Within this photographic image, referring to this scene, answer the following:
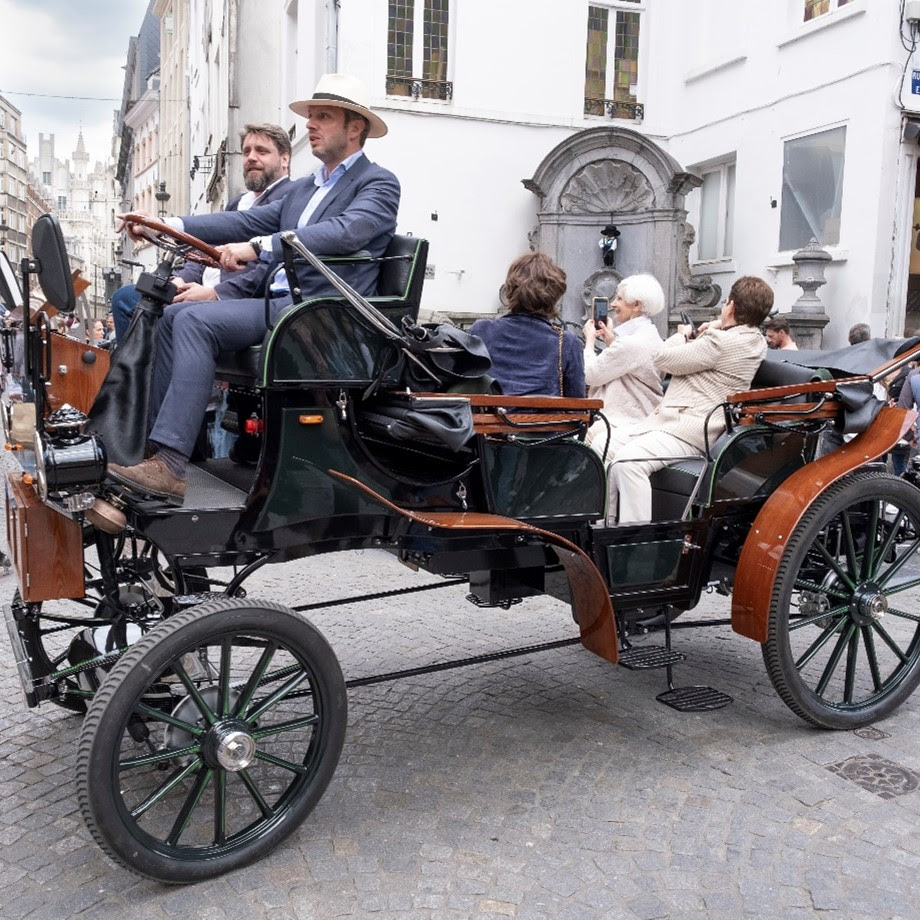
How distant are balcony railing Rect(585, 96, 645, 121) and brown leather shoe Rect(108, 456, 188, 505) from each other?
13.6m

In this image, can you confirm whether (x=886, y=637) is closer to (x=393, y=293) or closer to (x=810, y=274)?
(x=393, y=293)

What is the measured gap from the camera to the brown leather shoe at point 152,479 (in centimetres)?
290

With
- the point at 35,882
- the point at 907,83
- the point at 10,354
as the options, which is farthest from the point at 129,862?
the point at 907,83

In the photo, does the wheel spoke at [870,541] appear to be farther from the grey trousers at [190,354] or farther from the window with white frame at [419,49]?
the window with white frame at [419,49]

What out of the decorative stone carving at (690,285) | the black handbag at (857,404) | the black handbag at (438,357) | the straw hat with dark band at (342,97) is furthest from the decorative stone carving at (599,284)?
the black handbag at (438,357)

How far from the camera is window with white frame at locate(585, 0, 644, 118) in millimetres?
15148

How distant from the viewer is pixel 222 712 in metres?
2.86

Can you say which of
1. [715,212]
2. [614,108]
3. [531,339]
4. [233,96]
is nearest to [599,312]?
[531,339]

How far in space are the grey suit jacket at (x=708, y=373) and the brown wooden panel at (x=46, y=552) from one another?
2309mm

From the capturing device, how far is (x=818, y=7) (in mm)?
12641

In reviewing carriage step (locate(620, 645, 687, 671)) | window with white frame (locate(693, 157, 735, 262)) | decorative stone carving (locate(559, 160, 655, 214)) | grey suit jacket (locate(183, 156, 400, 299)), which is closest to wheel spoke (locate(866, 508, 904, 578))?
carriage step (locate(620, 645, 687, 671))

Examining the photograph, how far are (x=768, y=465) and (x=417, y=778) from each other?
180 centimetres

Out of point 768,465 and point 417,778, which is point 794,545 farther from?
point 417,778

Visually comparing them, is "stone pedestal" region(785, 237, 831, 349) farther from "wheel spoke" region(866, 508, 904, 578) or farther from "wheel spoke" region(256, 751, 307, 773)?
"wheel spoke" region(256, 751, 307, 773)
